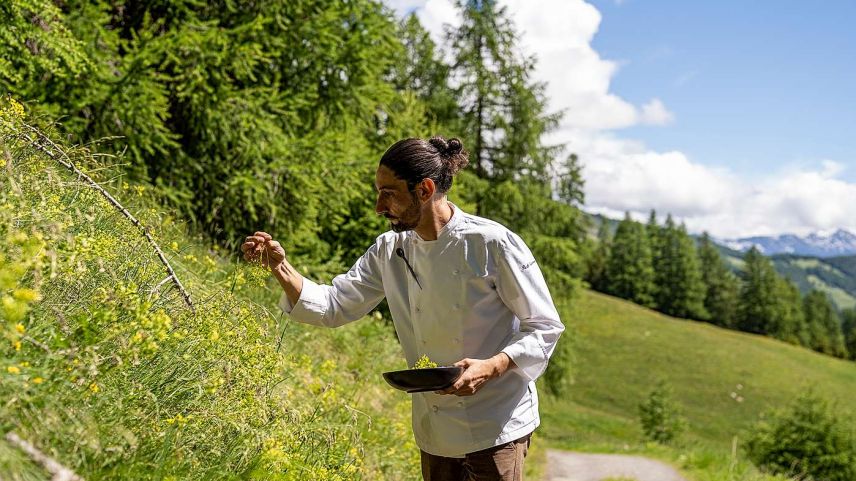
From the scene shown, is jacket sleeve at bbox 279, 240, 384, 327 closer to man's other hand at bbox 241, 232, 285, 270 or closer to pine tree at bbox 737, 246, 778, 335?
man's other hand at bbox 241, 232, 285, 270

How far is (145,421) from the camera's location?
2332 millimetres

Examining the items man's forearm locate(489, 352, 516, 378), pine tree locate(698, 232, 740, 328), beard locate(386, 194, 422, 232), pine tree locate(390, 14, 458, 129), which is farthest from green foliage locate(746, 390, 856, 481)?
pine tree locate(698, 232, 740, 328)

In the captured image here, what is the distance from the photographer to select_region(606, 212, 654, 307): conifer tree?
8100cm

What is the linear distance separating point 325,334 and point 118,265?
5009 mm

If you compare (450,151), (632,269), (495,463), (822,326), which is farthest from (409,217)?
(822,326)

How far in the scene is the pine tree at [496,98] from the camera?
66.2 feet

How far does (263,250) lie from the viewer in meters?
3.26

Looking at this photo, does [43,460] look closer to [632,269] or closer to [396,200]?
[396,200]

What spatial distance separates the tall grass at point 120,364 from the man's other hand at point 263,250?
0.08 metres

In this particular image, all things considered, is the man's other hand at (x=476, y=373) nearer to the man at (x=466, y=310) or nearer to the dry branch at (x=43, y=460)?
the man at (x=466, y=310)

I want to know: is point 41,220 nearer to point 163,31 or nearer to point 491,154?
point 163,31

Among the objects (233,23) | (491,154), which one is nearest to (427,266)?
(233,23)

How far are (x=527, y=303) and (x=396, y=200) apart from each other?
0.70 metres

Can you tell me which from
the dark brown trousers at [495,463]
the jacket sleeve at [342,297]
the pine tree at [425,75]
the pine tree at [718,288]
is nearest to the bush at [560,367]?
the pine tree at [425,75]
